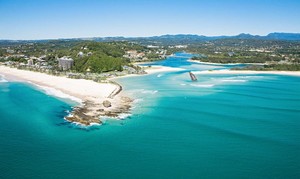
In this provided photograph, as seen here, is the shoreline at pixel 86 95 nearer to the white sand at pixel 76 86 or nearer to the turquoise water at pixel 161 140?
the white sand at pixel 76 86

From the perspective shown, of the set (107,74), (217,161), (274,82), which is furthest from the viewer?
(107,74)

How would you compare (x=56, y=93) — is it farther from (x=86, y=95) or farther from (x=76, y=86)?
(x=86, y=95)

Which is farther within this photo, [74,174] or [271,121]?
[271,121]

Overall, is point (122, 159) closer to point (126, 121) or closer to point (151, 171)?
point (151, 171)

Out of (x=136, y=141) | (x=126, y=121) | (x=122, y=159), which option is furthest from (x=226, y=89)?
(x=122, y=159)

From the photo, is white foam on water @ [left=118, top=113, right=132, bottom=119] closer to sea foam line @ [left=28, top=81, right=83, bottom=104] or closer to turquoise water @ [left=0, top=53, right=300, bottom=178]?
turquoise water @ [left=0, top=53, right=300, bottom=178]

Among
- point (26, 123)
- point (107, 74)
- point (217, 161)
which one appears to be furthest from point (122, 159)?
point (107, 74)

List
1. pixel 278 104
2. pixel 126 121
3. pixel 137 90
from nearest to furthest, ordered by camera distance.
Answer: pixel 126 121
pixel 278 104
pixel 137 90
